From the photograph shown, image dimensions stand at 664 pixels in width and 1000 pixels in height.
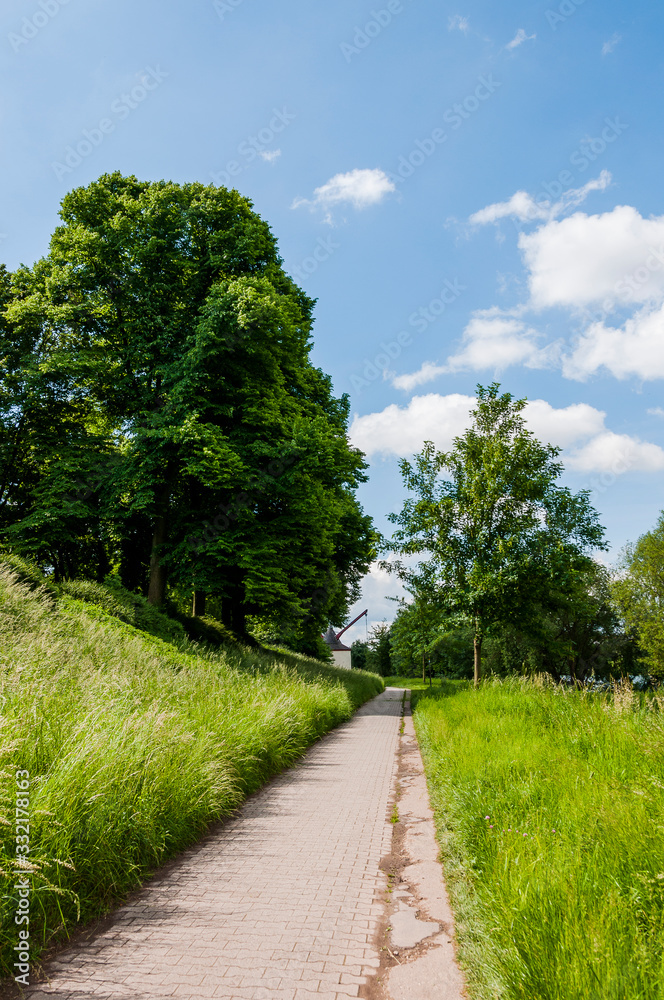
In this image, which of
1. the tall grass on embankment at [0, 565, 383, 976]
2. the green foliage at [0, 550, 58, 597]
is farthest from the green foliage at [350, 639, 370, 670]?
the tall grass on embankment at [0, 565, 383, 976]

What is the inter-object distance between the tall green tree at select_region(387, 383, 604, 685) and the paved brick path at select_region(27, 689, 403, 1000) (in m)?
11.0

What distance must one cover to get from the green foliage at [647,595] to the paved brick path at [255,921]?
124 ft

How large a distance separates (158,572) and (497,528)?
35.9 feet

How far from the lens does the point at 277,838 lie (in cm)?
556

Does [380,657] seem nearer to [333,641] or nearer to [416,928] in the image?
[333,641]

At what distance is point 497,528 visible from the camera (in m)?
17.5

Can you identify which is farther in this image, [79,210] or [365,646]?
[365,646]

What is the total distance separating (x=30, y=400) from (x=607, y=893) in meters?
20.9

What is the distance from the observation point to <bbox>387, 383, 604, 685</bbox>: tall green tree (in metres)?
16.5

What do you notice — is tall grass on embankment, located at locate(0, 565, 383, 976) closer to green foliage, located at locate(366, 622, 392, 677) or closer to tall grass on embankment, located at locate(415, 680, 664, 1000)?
tall grass on embankment, located at locate(415, 680, 664, 1000)

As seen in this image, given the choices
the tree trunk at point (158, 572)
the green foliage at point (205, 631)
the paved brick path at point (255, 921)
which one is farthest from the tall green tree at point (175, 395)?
the paved brick path at point (255, 921)

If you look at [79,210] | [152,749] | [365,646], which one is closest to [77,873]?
[152,749]

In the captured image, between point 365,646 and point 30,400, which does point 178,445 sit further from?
point 365,646

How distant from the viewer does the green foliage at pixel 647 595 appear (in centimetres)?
3809
